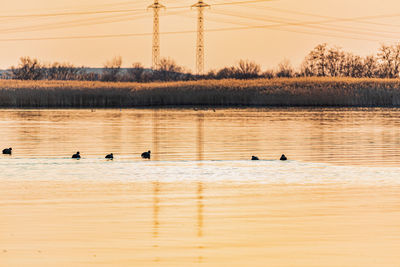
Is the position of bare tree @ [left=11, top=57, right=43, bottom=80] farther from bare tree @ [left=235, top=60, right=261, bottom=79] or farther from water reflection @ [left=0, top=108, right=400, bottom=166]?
water reflection @ [left=0, top=108, right=400, bottom=166]

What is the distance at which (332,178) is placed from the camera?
13.5 m

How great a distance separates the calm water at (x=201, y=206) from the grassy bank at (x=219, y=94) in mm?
31598

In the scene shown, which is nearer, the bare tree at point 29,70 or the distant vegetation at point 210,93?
the distant vegetation at point 210,93

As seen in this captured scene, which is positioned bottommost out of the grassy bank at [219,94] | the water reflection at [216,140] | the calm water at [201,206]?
the calm water at [201,206]

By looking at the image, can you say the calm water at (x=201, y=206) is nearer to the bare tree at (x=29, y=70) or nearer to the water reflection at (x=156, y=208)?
the water reflection at (x=156, y=208)

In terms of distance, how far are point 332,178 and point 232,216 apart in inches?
184

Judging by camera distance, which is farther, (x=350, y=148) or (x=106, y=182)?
(x=350, y=148)

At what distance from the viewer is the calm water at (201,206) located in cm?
718

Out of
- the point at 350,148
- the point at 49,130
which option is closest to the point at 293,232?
the point at 350,148

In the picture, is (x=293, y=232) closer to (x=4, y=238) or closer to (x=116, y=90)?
(x=4, y=238)

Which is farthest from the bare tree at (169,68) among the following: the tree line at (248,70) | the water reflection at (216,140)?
the water reflection at (216,140)

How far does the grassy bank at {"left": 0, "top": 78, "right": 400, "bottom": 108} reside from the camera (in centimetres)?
5247

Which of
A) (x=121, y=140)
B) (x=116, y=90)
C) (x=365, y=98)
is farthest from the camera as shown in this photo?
(x=116, y=90)

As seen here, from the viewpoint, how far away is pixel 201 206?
10.1 metres
